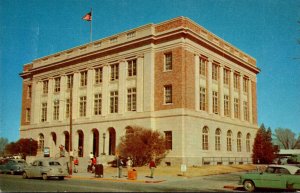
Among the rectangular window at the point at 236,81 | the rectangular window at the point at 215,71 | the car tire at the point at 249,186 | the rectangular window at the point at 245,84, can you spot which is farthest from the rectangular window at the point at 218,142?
the car tire at the point at 249,186

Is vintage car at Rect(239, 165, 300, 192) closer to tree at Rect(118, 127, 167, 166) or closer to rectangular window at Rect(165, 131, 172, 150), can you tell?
tree at Rect(118, 127, 167, 166)

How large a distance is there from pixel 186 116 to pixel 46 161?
17915 mm

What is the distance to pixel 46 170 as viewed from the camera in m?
27.8

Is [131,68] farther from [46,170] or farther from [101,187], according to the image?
[101,187]

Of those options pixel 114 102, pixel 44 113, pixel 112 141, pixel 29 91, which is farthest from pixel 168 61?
pixel 29 91

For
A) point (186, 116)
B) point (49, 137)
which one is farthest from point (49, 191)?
point (49, 137)

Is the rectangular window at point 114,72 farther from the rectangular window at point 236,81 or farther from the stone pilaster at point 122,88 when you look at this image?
the rectangular window at point 236,81

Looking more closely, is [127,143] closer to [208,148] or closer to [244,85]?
[208,148]

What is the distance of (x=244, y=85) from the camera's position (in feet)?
188

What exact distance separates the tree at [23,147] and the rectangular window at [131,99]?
19.7m

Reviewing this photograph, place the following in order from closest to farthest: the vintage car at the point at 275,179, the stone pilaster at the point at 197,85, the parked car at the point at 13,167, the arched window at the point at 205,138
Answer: the vintage car at the point at 275,179 < the parked car at the point at 13,167 < the stone pilaster at the point at 197,85 < the arched window at the point at 205,138

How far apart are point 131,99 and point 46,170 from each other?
20.3 m

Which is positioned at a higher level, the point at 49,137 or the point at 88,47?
the point at 88,47

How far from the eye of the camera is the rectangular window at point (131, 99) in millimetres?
46312
